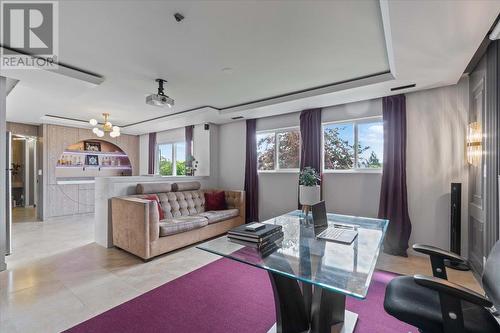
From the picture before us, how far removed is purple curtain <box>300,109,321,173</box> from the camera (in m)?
4.17

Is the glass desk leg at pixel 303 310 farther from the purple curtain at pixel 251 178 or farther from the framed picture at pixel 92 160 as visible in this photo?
the framed picture at pixel 92 160

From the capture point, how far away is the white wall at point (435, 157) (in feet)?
10.2

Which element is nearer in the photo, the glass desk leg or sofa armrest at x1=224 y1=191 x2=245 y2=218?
the glass desk leg

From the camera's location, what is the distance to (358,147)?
3.96 metres

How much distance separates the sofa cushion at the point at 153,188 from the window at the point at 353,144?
301cm

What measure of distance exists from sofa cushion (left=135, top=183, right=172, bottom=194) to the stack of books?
2.79 metres

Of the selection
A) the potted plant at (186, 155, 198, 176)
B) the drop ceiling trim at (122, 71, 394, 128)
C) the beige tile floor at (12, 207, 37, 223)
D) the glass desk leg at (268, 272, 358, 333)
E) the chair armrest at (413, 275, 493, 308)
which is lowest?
the beige tile floor at (12, 207, 37, 223)

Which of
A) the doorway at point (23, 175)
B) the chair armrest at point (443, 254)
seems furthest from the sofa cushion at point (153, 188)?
the doorway at point (23, 175)

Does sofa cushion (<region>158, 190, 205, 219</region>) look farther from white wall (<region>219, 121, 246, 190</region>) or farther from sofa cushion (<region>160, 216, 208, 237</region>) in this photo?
white wall (<region>219, 121, 246, 190</region>)

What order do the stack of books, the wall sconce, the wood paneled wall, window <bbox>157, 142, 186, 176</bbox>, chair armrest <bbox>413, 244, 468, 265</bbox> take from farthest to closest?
window <bbox>157, 142, 186, 176</bbox>, the wood paneled wall, the wall sconce, the stack of books, chair armrest <bbox>413, 244, 468, 265</bbox>

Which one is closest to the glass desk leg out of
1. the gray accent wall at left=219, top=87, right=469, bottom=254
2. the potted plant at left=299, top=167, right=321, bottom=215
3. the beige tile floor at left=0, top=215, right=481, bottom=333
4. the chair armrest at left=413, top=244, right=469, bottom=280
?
the chair armrest at left=413, top=244, right=469, bottom=280

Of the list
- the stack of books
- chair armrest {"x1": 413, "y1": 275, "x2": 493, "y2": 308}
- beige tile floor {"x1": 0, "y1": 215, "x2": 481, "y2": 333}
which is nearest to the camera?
chair armrest {"x1": 413, "y1": 275, "x2": 493, "y2": 308}

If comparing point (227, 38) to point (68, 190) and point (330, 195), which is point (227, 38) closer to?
point (330, 195)

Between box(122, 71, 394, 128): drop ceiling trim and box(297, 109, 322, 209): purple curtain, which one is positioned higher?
box(122, 71, 394, 128): drop ceiling trim
